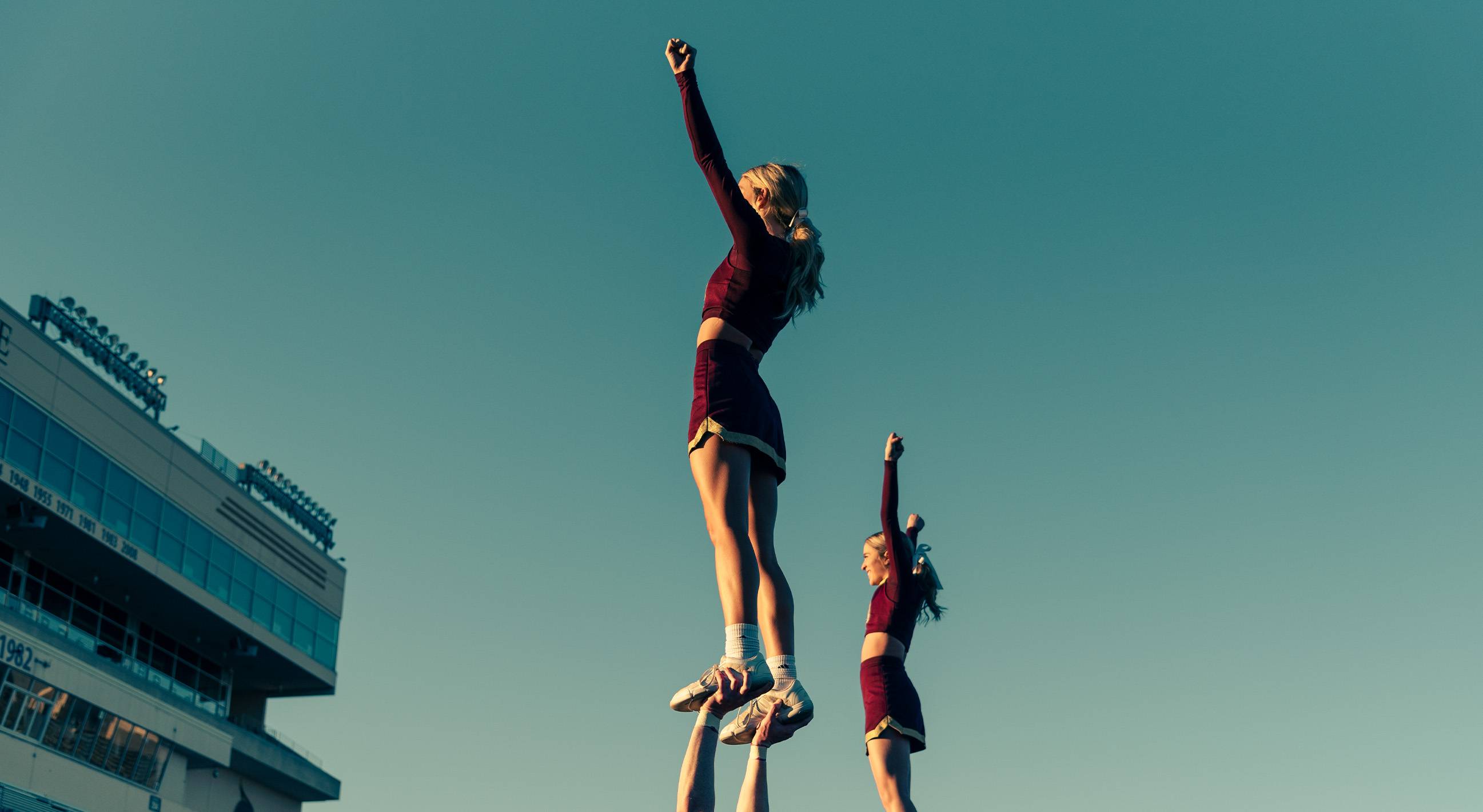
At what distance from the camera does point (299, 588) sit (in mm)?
60719

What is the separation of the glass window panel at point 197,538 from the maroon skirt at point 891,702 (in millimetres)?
45536

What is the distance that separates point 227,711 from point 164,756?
1003cm

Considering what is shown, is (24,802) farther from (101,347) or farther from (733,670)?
(733,670)

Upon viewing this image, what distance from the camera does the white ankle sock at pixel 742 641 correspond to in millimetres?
6262

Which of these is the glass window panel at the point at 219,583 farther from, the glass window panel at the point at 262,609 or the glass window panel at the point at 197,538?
the glass window panel at the point at 262,609

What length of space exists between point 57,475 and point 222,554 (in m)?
11.4

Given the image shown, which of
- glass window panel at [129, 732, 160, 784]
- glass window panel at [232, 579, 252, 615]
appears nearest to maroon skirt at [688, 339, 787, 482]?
glass window panel at [129, 732, 160, 784]

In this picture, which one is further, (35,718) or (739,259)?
(35,718)

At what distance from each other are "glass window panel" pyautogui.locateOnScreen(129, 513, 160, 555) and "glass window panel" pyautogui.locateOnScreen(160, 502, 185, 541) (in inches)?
23.2

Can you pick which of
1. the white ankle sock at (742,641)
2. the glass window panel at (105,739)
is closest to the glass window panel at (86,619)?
the glass window panel at (105,739)

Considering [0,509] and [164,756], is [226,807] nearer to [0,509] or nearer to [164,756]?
[164,756]

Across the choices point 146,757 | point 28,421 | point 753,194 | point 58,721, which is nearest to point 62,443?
point 28,421

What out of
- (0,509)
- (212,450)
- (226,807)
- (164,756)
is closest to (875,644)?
(0,509)

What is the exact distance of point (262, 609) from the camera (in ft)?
187
